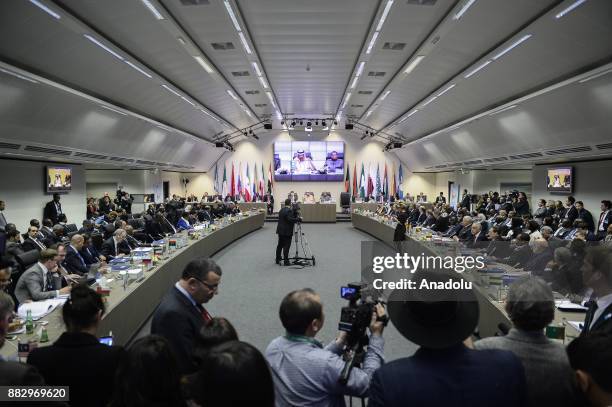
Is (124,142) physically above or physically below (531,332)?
above

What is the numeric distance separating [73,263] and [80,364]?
4.95 meters

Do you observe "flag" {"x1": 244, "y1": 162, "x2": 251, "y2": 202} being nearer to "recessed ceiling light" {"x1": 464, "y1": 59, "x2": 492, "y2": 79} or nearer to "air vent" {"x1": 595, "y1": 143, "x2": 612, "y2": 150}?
"recessed ceiling light" {"x1": 464, "y1": 59, "x2": 492, "y2": 79}

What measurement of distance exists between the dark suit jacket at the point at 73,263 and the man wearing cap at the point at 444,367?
5.84 meters

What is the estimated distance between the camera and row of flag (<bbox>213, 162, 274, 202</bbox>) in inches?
979

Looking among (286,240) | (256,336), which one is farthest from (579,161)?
(256,336)

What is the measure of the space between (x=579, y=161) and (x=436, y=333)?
48.5ft

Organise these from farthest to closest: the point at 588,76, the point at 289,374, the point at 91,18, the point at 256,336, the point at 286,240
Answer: the point at 286,240 < the point at 588,76 < the point at 91,18 < the point at 256,336 < the point at 289,374

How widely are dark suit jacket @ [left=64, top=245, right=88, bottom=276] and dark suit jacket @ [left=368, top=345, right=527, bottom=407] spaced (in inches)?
230

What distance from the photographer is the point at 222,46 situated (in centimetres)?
988

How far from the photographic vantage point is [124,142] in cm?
1440

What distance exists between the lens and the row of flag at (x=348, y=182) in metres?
24.8

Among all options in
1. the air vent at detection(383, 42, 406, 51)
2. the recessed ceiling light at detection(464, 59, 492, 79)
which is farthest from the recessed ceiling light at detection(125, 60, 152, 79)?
the recessed ceiling light at detection(464, 59, 492, 79)

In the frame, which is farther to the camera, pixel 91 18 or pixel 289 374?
pixel 91 18

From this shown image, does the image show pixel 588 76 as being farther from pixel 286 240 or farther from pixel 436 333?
pixel 436 333
